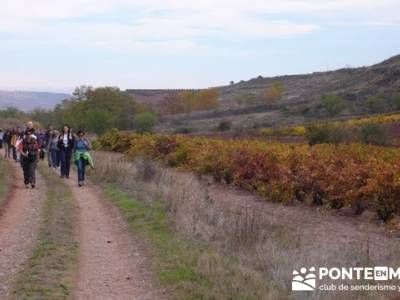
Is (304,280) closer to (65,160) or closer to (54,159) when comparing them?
(65,160)

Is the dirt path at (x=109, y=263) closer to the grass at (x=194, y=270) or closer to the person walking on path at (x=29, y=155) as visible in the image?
the grass at (x=194, y=270)

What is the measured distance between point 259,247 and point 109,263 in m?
2.06

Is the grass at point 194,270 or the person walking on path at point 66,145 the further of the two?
the person walking on path at point 66,145

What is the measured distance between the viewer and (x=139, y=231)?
12.1 m

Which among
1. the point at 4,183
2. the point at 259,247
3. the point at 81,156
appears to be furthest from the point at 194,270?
the point at 81,156

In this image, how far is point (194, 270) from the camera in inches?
352

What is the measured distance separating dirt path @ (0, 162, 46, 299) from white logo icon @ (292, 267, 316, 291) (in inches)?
127

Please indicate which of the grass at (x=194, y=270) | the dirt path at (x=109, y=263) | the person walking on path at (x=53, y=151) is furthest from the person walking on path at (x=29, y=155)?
the grass at (x=194, y=270)

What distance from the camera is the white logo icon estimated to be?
316 inches

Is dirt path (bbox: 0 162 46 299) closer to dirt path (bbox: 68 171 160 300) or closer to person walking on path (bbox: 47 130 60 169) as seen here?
dirt path (bbox: 68 171 160 300)

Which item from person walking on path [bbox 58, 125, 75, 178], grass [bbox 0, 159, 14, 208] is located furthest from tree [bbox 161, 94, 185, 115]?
person walking on path [bbox 58, 125, 75, 178]

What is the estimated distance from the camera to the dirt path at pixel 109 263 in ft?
27.1

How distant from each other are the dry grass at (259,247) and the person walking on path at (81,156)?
480 centimetres

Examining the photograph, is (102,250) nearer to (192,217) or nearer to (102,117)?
(192,217)
